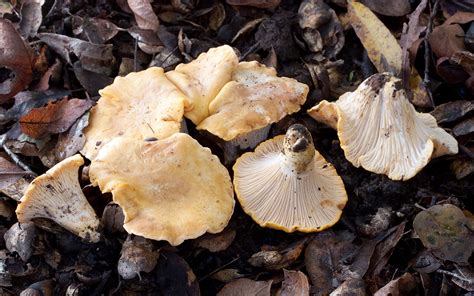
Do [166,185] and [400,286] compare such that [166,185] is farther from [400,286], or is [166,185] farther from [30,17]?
[30,17]

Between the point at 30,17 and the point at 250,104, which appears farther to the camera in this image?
the point at 30,17

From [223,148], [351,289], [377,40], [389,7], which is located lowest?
[351,289]

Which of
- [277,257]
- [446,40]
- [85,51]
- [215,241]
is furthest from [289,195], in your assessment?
[85,51]

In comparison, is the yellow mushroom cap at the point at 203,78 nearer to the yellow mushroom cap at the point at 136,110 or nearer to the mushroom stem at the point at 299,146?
the yellow mushroom cap at the point at 136,110

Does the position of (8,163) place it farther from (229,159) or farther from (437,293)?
(437,293)

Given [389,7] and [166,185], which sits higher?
[389,7]
